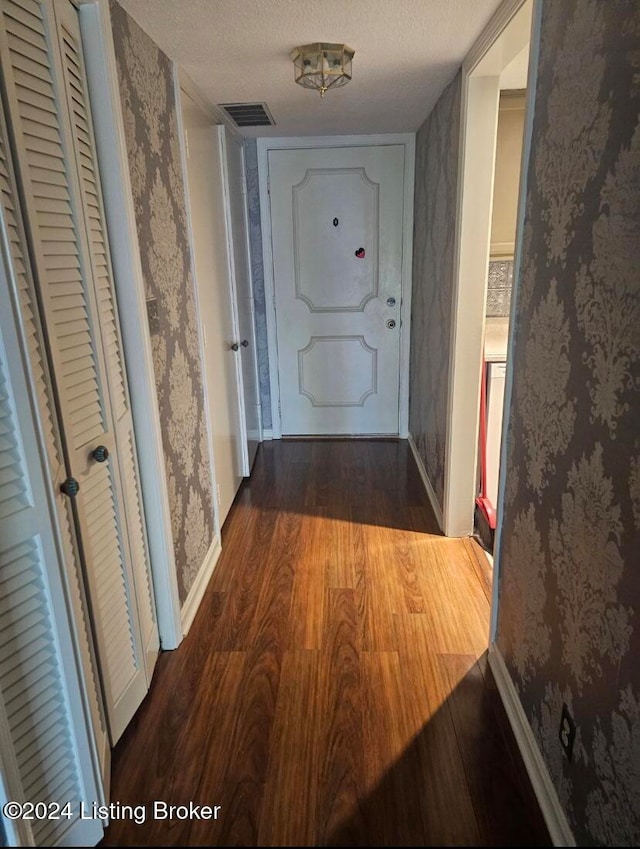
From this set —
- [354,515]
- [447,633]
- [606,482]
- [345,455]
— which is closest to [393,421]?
[345,455]

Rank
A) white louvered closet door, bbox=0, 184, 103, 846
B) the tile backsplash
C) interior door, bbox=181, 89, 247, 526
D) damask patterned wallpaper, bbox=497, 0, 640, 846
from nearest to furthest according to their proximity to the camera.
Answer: damask patterned wallpaper, bbox=497, 0, 640, 846, white louvered closet door, bbox=0, 184, 103, 846, interior door, bbox=181, 89, 247, 526, the tile backsplash

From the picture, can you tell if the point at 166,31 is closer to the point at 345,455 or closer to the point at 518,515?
the point at 518,515

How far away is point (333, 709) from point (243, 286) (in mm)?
2547

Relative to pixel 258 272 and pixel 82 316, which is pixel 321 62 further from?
pixel 258 272

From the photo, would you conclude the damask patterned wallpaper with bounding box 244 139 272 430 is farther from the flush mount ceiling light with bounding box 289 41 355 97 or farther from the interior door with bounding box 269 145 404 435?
the flush mount ceiling light with bounding box 289 41 355 97

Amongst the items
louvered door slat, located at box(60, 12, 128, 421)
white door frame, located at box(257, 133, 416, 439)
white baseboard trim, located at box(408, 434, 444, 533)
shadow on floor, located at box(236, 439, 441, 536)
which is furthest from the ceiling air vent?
white baseboard trim, located at box(408, 434, 444, 533)

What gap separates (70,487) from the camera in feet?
3.99

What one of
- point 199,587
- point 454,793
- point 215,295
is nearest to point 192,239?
point 215,295

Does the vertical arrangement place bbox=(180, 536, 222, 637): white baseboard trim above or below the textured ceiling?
below

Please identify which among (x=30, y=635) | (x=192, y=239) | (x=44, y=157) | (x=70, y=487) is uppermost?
(x=44, y=157)

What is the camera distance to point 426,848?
1.10 m

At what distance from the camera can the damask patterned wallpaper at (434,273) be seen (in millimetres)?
2467

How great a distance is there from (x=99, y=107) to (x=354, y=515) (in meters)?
2.10

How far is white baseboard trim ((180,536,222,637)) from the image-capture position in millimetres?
2035
